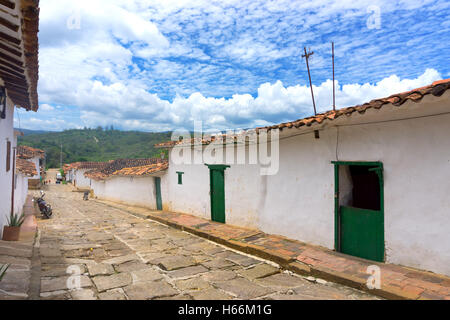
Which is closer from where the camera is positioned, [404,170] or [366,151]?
[404,170]

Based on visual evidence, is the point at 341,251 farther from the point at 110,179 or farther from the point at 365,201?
the point at 110,179

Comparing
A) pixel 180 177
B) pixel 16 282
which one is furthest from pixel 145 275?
pixel 180 177

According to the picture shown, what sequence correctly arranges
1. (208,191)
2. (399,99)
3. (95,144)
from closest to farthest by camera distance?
(399,99) < (208,191) < (95,144)

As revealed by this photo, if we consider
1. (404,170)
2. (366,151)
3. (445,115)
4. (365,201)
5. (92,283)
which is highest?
(445,115)

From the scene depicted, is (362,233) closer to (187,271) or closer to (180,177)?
(187,271)

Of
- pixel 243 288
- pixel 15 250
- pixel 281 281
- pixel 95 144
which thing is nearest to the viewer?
pixel 243 288

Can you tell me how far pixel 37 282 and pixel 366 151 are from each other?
5.88 meters

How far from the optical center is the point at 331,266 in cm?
502

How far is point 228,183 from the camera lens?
357 inches

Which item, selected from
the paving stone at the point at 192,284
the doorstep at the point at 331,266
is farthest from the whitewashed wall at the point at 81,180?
the paving stone at the point at 192,284

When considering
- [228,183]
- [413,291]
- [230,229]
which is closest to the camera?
[413,291]

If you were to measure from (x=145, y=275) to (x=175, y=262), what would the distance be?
81 centimetres
